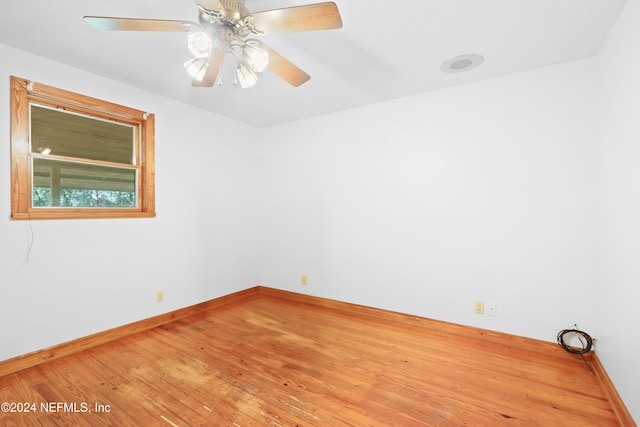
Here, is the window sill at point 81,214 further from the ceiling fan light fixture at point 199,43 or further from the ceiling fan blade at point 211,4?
the ceiling fan blade at point 211,4

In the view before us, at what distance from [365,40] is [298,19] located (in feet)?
2.87

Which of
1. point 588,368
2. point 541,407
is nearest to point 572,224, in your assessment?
point 588,368

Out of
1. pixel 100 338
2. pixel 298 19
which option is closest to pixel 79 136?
pixel 100 338

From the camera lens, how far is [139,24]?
4.77 ft

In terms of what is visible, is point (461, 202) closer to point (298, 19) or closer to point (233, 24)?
point (298, 19)

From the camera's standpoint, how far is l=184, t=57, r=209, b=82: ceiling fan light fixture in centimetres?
175

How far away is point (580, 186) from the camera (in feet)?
7.60

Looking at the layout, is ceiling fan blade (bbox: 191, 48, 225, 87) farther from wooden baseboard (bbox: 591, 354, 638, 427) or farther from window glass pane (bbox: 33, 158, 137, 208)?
wooden baseboard (bbox: 591, 354, 638, 427)

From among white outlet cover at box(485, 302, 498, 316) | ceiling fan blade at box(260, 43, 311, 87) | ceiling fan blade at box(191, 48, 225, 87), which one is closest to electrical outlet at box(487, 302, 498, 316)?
white outlet cover at box(485, 302, 498, 316)

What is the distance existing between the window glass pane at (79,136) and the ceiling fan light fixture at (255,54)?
2.02m

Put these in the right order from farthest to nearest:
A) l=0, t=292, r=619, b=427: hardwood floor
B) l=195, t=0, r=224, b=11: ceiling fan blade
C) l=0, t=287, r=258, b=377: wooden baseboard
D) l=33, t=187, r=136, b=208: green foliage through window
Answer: l=33, t=187, r=136, b=208: green foliage through window < l=0, t=287, r=258, b=377: wooden baseboard < l=0, t=292, r=619, b=427: hardwood floor < l=195, t=0, r=224, b=11: ceiling fan blade

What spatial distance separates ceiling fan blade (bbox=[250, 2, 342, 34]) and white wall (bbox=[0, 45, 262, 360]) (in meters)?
2.15

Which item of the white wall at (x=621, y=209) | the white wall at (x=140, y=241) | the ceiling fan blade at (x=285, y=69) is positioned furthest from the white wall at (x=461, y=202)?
the ceiling fan blade at (x=285, y=69)

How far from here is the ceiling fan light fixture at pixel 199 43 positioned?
1498 mm
